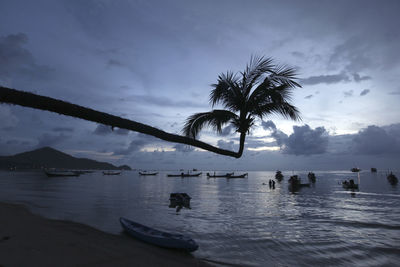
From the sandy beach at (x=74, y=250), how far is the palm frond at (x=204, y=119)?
5681 mm

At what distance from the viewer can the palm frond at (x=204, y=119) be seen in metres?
4.92

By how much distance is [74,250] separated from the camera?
29.2 ft

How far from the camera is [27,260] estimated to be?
7.66 meters

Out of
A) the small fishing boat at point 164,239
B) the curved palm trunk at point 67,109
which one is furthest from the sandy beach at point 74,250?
the curved palm trunk at point 67,109

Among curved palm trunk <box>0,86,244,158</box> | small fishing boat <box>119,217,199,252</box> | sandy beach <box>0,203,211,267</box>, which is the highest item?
curved palm trunk <box>0,86,244,158</box>

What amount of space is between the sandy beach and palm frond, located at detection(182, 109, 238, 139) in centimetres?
568

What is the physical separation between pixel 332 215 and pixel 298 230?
7.81 meters

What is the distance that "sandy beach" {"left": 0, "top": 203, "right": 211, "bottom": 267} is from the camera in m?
7.77

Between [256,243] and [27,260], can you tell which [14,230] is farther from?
[256,243]

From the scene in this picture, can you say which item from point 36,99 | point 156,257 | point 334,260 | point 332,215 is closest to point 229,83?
point 36,99

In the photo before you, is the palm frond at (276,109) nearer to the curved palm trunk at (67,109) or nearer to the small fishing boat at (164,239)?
the curved palm trunk at (67,109)

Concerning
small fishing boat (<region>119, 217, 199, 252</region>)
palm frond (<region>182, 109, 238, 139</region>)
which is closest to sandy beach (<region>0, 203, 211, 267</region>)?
small fishing boat (<region>119, 217, 199, 252</region>)

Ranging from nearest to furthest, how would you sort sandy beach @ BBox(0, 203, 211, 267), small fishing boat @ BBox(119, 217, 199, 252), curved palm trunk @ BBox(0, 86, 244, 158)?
1. curved palm trunk @ BBox(0, 86, 244, 158)
2. sandy beach @ BBox(0, 203, 211, 267)
3. small fishing boat @ BBox(119, 217, 199, 252)

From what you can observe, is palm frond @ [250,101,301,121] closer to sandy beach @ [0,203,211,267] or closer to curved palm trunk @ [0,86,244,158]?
curved palm trunk @ [0,86,244,158]
